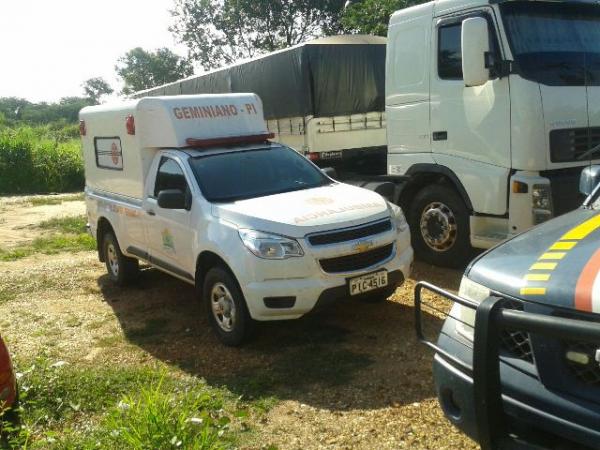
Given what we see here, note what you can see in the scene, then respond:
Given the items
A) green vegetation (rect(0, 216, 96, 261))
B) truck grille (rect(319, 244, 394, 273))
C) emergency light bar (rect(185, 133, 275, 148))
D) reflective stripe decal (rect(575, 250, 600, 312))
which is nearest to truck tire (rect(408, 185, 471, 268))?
truck grille (rect(319, 244, 394, 273))

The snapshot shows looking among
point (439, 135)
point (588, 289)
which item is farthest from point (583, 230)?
point (439, 135)

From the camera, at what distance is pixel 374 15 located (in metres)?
17.2

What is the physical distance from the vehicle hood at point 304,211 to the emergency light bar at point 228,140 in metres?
1.11

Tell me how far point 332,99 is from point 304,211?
4.57 m

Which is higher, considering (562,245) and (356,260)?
(562,245)

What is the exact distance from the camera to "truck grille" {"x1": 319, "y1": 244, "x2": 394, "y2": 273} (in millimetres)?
4762

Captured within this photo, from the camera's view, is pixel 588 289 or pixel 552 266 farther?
pixel 552 266

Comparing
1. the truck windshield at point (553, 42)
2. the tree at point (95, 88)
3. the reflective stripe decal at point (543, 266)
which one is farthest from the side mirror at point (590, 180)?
the tree at point (95, 88)

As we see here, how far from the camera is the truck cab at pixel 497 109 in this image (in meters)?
5.73

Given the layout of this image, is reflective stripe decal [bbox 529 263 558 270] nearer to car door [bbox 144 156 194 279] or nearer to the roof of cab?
car door [bbox 144 156 194 279]

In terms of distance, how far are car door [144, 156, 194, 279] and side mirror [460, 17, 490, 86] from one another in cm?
281

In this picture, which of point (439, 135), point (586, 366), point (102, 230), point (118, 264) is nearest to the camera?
point (586, 366)

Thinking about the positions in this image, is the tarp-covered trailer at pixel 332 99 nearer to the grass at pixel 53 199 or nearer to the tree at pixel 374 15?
the tree at pixel 374 15

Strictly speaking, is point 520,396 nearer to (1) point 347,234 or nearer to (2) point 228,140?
(1) point 347,234
